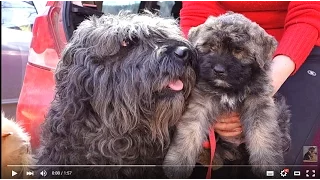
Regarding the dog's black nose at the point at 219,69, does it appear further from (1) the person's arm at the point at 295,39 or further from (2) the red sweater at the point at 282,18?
(2) the red sweater at the point at 282,18

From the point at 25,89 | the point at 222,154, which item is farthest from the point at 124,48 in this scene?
the point at 25,89

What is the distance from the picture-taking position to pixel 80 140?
1886 mm

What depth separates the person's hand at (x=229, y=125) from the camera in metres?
2.11

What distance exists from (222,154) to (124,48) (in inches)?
23.1

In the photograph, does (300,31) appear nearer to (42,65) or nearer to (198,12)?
(198,12)

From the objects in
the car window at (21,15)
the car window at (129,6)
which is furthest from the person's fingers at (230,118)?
the car window at (129,6)

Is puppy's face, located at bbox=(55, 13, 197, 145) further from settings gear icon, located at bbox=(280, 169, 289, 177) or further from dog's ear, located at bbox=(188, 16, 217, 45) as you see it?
settings gear icon, located at bbox=(280, 169, 289, 177)

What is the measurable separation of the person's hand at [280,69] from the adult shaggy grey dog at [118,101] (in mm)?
433

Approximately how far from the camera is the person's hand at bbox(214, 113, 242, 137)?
6.91 ft

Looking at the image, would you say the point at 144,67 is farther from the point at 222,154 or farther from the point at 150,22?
the point at 222,154

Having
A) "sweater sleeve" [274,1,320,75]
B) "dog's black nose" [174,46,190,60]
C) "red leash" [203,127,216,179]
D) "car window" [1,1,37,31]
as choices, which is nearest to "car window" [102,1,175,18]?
"car window" [1,1,37,31]

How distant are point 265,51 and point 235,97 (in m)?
0.23

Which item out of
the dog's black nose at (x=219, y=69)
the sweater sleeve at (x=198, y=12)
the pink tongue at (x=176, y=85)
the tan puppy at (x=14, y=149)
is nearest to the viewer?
the tan puppy at (x=14, y=149)

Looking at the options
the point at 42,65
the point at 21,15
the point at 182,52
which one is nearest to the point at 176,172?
the point at 182,52
